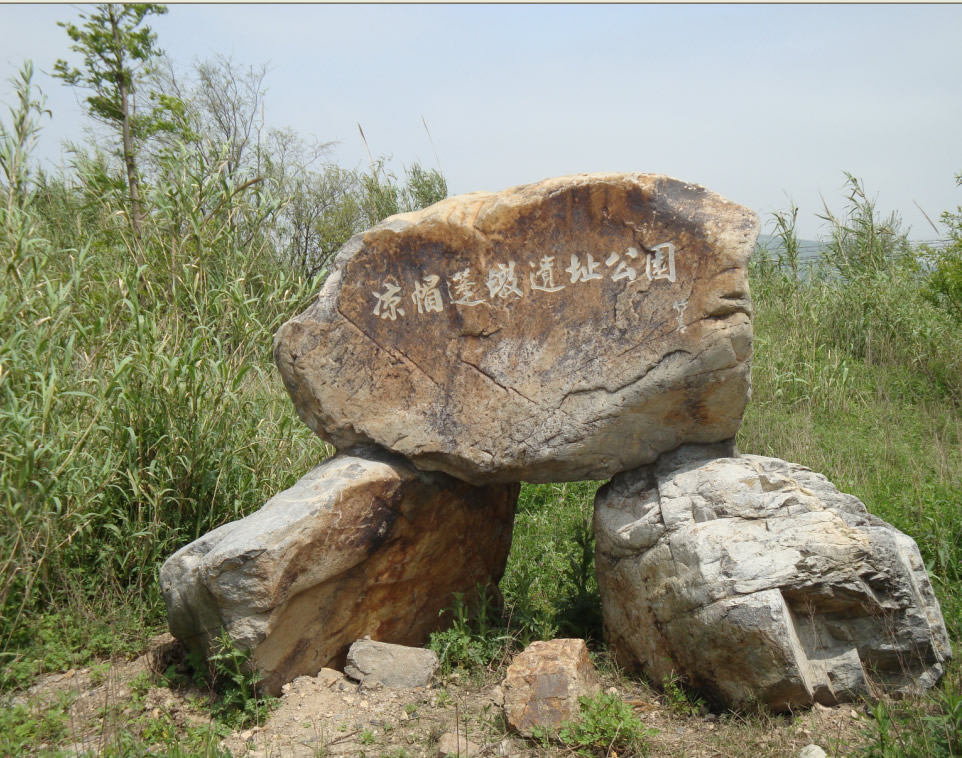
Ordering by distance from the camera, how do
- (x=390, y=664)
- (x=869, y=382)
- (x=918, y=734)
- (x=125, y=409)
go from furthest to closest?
1. (x=869, y=382)
2. (x=125, y=409)
3. (x=390, y=664)
4. (x=918, y=734)

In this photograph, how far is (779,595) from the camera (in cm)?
315

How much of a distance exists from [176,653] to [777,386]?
15.8 feet

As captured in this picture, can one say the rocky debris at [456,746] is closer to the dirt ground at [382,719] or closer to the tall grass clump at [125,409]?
the dirt ground at [382,719]

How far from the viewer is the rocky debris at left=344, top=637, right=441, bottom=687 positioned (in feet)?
12.4

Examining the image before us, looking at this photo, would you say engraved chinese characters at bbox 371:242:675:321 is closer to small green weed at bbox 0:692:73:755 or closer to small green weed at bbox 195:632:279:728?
small green weed at bbox 195:632:279:728

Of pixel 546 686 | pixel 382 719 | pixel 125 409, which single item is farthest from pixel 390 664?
pixel 125 409

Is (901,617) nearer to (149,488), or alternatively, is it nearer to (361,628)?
(361,628)

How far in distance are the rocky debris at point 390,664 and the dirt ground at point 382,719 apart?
1.8 inches

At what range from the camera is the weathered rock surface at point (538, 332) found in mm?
3561

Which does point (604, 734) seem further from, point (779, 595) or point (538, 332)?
point (538, 332)

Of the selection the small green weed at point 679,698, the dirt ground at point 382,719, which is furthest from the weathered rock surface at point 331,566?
the small green weed at point 679,698

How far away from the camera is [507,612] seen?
4.44m

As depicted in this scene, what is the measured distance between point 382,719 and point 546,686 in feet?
2.32

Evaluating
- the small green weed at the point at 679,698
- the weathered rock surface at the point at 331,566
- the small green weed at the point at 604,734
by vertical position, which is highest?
the weathered rock surface at the point at 331,566
